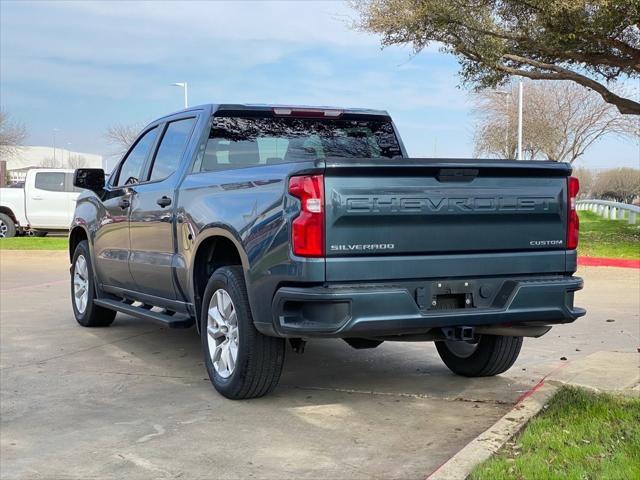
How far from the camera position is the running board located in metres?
5.81

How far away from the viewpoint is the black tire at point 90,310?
7.79 metres

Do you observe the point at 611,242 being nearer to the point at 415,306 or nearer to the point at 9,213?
the point at 415,306

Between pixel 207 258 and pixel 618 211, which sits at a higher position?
pixel 207 258

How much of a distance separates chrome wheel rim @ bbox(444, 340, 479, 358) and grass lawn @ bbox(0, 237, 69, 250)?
43.7 feet

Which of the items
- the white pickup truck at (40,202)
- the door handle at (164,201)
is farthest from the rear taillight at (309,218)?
the white pickup truck at (40,202)

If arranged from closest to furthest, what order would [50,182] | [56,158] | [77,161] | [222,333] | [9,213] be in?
1. [222,333]
2. [50,182]
3. [9,213]
4. [77,161]
5. [56,158]

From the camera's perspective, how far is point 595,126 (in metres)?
44.9

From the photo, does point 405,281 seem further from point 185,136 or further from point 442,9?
point 442,9

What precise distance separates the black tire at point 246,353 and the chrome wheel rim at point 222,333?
63 millimetres

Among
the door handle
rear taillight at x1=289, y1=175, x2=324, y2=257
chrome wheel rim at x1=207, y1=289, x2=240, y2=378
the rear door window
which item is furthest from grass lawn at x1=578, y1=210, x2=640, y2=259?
the rear door window

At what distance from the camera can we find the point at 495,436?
163 inches

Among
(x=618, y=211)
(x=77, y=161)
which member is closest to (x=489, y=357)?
(x=618, y=211)

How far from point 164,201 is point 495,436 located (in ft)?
10.3

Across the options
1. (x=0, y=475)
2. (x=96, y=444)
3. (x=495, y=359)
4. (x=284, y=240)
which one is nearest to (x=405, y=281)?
(x=284, y=240)
